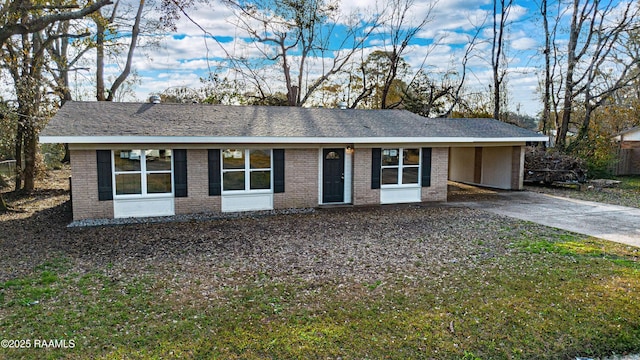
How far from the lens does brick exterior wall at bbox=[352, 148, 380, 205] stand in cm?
1299

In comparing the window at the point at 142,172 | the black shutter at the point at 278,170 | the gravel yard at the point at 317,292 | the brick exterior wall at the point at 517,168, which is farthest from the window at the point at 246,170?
→ the brick exterior wall at the point at 517,168

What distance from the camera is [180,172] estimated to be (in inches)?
443

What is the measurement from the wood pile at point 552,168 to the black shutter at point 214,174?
559 inches

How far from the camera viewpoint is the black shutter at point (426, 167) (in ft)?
44.7

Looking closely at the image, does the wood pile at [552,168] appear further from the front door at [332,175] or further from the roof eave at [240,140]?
the front door at [332,175]

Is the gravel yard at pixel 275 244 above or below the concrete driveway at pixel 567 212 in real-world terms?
below

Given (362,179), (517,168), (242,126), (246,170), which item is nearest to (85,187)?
(246,170)

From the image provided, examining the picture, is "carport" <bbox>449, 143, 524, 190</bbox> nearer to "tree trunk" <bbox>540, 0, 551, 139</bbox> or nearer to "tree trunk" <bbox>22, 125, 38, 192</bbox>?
"tree trunk" <bbox>540, 0, 551, 139</bbox>

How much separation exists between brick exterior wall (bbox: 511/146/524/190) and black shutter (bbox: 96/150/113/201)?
1523 centimetres

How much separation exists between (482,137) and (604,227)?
5363 mm

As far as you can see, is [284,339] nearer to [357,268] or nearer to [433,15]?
[357,268]

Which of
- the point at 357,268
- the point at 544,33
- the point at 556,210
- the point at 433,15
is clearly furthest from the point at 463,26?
the point at 357,268

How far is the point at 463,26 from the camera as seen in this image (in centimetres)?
2667

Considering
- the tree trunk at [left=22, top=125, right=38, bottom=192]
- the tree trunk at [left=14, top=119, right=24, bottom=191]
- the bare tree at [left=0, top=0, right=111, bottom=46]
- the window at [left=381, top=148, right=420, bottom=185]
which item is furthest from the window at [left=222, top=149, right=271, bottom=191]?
the tree trunk at [left=22, top=125, right=38, bottom=192]
